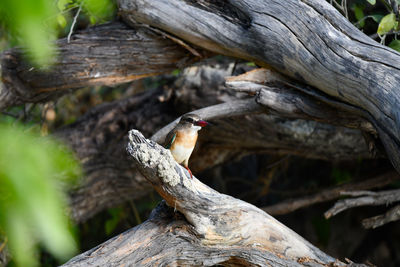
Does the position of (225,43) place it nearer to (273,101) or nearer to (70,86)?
(273,101)

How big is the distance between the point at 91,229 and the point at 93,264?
3707mm

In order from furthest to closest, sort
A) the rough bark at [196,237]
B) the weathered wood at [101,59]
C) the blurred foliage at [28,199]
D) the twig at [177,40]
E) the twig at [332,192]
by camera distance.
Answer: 1. the twig at [332,192]
2. the weathered wood at [101,59]
3. the twig at [177,40]
4. the rough bark at [196,237]
5. the blurred foliage at [28,199]

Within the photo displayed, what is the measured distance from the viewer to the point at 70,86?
12.1 ft

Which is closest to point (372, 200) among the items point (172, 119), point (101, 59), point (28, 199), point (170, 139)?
point (170, 139)

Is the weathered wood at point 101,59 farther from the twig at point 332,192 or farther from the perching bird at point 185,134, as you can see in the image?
the twig at point 332,192

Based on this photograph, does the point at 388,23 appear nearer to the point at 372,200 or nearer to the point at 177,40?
the point at 372,200

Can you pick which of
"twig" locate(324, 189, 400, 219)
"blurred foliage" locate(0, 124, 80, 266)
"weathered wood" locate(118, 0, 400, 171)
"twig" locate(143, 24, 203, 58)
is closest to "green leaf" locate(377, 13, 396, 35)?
"weathered wood" locate(118, 0, 400, 171)

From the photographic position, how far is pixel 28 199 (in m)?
0.50

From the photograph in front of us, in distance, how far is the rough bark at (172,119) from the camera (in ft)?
13.3

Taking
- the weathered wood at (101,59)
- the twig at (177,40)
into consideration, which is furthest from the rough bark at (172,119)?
the twig at (177,40)

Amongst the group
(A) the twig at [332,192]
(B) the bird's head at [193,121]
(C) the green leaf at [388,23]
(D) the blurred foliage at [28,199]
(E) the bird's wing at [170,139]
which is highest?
(D) the blurred foliage at [28,199]

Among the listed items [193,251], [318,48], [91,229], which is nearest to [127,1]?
[318,48]

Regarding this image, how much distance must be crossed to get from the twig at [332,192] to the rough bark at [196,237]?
1462 millimetres

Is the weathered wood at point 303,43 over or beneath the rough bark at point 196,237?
over
